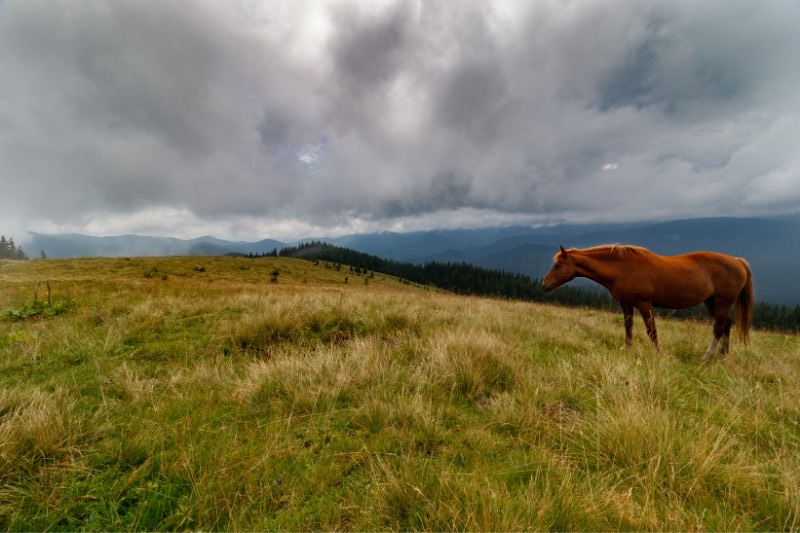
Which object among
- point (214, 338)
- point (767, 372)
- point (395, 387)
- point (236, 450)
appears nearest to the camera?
point (236, 450)

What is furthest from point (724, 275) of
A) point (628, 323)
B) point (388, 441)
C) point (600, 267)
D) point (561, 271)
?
point (388, 441)

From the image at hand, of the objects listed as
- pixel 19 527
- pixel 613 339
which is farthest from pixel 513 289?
pixel 19 527

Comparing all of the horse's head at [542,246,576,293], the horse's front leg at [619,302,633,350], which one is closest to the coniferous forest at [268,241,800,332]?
the horse's head at [542,246,576,293]

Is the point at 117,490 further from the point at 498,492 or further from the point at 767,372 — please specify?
the point at 767,372

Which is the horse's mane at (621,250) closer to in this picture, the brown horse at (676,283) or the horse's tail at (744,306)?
the brown horse at (676,283)

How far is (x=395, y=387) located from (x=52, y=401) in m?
3.61

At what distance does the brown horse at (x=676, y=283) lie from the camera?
685cm

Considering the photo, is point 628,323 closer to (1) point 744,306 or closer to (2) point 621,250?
(2) point 621,250

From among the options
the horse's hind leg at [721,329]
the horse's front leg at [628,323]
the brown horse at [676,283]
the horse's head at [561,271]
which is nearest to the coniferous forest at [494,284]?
the brown horse at [676,283]

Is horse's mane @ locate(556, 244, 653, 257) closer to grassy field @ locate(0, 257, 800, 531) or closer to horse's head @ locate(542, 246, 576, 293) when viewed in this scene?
horse's head @ locate(542, 246, 576, 293)

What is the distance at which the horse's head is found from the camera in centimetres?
787

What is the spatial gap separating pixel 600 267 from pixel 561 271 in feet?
2.80

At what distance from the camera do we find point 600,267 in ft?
24.3

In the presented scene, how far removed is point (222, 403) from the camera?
11.7ft
